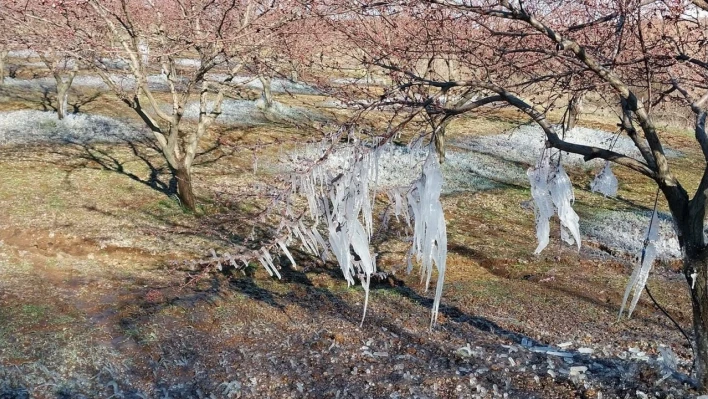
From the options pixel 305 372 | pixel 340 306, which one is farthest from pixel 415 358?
pixel 340 306

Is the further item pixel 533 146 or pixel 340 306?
pixel 533 146

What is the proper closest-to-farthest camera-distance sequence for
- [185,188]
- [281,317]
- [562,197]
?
[562,197] → [281,317] → [185,188]

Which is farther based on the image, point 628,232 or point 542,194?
point 628,232

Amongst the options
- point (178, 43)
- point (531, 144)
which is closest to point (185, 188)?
point (178, 43)

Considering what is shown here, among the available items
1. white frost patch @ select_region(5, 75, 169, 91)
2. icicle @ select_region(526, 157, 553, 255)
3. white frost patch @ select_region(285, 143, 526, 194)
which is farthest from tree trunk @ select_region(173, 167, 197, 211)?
white frost patch @ select_region(5, 75, 169, 91)

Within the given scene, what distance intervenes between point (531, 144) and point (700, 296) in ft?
52.0

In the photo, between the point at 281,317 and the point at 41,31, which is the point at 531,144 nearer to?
the point at 281,317

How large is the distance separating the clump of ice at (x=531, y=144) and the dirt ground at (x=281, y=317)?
23.3 ft

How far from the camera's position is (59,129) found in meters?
16.9

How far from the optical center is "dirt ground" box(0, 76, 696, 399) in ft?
20.5

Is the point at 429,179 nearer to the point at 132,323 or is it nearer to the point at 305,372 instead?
the point at 305,372

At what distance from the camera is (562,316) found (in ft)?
27.3

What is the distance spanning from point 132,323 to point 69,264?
2361 millimetres

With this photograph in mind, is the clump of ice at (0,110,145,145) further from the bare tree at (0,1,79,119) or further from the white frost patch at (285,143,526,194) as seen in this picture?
the white frost patch at (285,143,526,194)
